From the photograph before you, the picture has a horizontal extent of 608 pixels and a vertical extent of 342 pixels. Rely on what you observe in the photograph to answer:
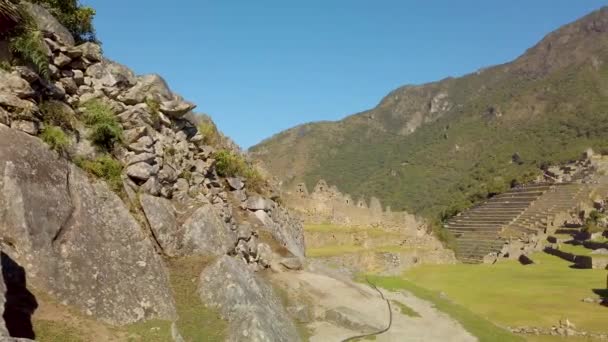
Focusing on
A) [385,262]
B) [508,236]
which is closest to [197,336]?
[385,262]

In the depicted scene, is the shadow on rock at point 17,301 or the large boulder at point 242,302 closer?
the shadow on rock at point 17,301

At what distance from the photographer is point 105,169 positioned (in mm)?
7816

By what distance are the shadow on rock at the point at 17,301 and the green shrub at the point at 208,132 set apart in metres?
5.95

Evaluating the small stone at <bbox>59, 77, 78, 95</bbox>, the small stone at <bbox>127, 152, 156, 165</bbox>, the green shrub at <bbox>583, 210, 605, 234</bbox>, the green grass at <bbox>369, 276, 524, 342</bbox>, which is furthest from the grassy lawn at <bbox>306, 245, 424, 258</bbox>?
the green shrub at <bbox>583, 210, 605, 234</bbox>

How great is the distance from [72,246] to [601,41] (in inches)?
7643

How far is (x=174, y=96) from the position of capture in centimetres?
1045

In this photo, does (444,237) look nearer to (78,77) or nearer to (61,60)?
(78,77)

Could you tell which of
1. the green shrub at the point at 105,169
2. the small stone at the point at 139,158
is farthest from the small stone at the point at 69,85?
the small stone at the point at 139,158

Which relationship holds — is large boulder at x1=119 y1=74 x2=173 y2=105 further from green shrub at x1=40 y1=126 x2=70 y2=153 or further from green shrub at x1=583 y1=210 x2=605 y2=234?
green shrub at x1=583 y1=210 x2=605 y2=234

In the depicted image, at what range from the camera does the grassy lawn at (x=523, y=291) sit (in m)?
17.4

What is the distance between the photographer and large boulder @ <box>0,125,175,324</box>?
5.97m

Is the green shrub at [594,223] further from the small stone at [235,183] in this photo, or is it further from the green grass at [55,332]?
the green grass at [55,332]

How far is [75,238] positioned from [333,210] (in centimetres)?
2738

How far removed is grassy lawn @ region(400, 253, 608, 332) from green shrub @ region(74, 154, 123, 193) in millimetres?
11476
